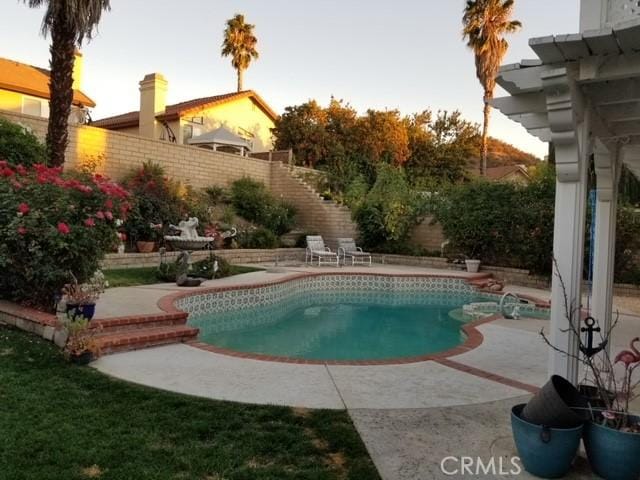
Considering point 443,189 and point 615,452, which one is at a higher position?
point 443,189

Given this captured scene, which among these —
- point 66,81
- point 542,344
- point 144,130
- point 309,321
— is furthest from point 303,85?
point 542,344

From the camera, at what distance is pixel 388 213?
654 inches

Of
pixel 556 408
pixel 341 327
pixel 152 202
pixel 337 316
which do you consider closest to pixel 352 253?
pixel 337 316

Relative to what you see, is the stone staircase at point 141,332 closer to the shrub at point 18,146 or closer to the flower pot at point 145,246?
the flower pot at point 145,246

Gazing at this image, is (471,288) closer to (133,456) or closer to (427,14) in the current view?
(427,14)

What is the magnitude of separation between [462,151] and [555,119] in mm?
24231

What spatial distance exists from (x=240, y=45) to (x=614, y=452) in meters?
31.8

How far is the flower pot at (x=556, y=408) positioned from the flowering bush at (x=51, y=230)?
17.3 feet

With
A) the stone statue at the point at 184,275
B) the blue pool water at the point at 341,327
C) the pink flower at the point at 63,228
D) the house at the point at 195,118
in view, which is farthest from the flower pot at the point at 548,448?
the house at the point at 195,118

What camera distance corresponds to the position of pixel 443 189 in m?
16.3

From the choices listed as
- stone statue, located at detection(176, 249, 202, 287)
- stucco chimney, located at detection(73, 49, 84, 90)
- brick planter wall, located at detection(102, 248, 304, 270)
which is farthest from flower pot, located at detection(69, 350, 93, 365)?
stucco chimney, located at detection(73, 49, 84, 90)

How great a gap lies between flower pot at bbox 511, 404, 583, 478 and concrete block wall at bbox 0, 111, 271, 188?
543 inches

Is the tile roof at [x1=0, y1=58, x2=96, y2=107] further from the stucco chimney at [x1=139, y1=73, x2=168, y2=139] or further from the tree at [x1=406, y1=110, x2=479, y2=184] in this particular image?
the tree at [x1=406, y1=110, x2=479, y2=184]

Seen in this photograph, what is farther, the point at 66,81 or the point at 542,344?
the point at 66,81
